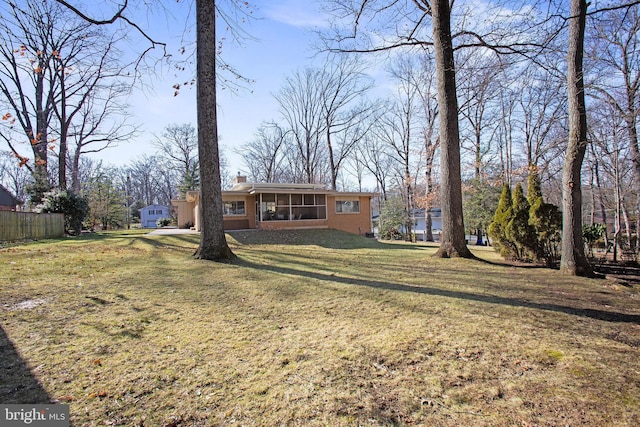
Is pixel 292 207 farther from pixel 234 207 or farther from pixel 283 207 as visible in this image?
pixel 234 207

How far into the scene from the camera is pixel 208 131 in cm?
736

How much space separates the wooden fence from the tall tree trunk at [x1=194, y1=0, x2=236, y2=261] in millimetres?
10744

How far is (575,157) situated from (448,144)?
8.42ft

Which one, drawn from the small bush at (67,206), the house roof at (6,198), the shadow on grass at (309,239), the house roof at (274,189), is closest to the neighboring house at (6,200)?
the house roof at (6,198)

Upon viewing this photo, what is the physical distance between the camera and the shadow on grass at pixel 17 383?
190 centimetres

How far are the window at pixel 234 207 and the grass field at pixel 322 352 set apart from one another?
13.5 metres

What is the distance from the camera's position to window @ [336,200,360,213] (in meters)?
A: 20.4

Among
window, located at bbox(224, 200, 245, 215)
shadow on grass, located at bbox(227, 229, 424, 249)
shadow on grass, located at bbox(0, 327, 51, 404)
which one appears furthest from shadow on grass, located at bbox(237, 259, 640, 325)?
window, located at bbox(224, 200, 245, 215)

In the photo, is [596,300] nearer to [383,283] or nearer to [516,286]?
[516,286]

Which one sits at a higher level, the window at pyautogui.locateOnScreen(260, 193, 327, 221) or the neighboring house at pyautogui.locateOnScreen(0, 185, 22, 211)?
the neighboring house at pyautogui.locateOnScreen(0, 185, 22, 211)

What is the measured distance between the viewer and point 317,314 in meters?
3.57

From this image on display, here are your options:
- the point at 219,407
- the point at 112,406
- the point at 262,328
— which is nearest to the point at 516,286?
the point at 262,328

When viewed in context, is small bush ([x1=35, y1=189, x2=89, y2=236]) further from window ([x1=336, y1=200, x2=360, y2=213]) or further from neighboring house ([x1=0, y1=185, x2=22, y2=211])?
neighboring house ([x1=0, y1=185, x2=22, y2=211])

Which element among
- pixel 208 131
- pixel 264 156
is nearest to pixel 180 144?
pixel 264 156
